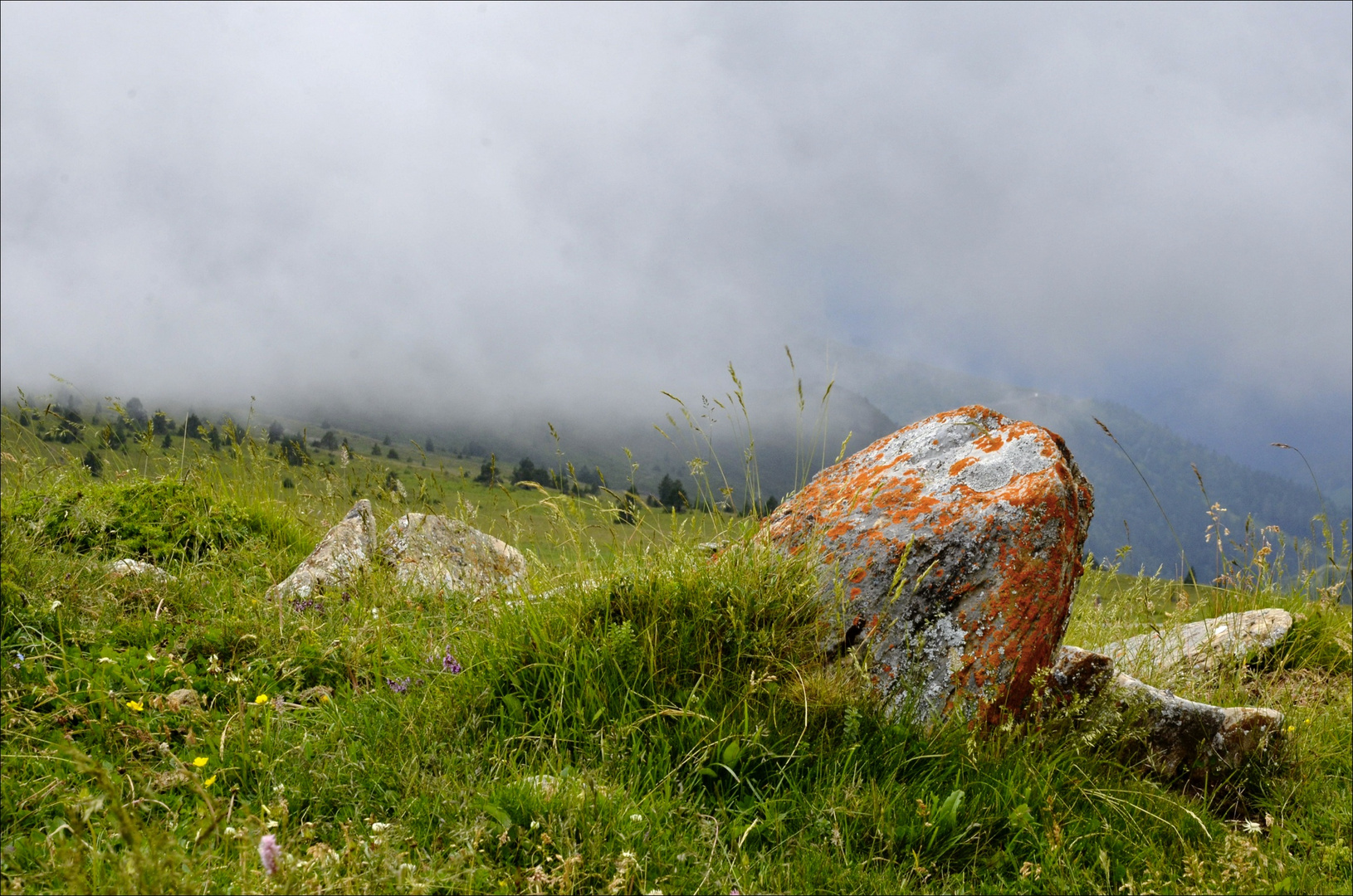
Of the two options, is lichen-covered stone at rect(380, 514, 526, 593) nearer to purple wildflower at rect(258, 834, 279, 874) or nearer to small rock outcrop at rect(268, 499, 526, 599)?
small rock outcrop at rect(268, 499, 526, 599)

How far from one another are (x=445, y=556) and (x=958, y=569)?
13.5ft

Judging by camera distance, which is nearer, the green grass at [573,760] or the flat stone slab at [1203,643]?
the green grass at [573,760]

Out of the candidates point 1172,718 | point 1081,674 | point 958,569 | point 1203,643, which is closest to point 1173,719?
point 1172,718

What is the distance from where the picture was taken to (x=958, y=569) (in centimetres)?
434

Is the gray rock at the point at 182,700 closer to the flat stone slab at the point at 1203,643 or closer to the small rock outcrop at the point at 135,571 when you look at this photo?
the small rock outcrop at the point at 135,571

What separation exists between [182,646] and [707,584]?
3.25 meters

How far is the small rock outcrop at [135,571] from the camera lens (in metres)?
5.32

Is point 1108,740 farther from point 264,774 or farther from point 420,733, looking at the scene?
point 264,774

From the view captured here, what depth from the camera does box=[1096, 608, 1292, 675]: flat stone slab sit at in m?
6.16

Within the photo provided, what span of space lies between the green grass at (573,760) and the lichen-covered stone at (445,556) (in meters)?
0.46

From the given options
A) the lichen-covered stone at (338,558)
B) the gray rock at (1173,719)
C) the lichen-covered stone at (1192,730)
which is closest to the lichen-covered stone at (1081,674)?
the gray rock at (1173,719)

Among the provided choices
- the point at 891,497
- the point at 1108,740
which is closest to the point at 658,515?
the point at 891,497

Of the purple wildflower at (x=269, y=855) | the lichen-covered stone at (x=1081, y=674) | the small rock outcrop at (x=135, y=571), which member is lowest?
the small rock outcrop at (x=135, y=571)

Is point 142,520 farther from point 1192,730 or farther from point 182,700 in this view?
point 1192,730
